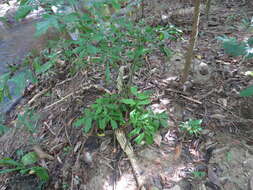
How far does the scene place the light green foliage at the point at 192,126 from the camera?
1.66 meters

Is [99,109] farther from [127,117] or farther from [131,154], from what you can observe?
[131,154]

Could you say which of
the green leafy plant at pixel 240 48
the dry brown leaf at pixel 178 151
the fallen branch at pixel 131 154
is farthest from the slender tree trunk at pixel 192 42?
the fallen branch at pixel 131 154

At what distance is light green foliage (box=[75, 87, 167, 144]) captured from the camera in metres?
1.61

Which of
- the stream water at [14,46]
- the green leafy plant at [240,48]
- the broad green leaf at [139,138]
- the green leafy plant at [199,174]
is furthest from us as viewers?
the stream water at [14,46]

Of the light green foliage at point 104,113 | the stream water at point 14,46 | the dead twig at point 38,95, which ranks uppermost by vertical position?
the light green foliage at point 104,113

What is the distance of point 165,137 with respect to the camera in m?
1.75

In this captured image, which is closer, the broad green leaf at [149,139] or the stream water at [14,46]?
the broad green leaf at [149,139]

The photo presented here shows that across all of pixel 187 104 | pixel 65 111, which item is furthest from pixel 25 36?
pixel 187 104

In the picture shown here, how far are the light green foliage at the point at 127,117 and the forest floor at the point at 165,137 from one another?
152mm

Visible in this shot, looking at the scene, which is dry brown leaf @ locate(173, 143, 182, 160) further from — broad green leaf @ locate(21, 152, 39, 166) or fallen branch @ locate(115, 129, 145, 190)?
broad green leaf @ locate(21, 152, 39, 166)

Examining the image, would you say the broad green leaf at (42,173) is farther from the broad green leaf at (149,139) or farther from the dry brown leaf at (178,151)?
the dry brown leaf at (178,151)

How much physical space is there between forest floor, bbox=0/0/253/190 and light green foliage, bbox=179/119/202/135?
0.05 metres

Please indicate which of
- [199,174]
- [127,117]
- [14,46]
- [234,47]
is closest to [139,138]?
[127,117]

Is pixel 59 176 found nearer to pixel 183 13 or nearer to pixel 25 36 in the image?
pixel 183 13
